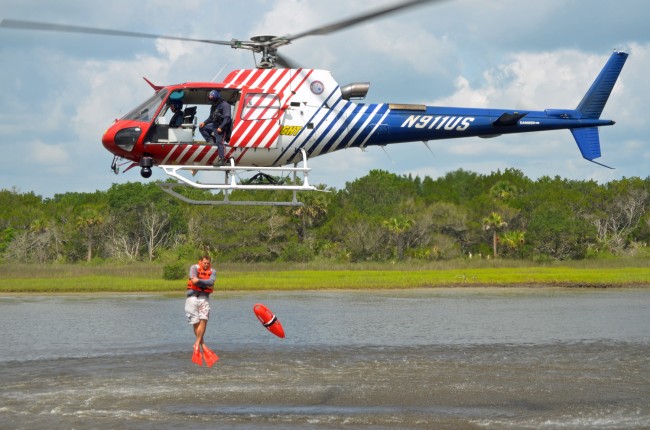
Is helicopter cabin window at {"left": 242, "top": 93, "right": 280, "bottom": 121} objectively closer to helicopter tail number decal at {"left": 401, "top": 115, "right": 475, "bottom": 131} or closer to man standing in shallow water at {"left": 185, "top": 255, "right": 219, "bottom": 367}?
helicopter tail number decal at {"left": 401, "top": 115, "right": 475, "bottom": 131}

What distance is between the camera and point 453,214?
8862cm

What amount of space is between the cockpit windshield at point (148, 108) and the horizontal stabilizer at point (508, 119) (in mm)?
8254

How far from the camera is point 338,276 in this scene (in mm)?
66750

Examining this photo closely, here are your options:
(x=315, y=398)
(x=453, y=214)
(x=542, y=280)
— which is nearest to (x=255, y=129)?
(x=315, y=398)

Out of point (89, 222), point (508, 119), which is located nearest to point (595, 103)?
point (508, 119)

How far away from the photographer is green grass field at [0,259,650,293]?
2360 inches

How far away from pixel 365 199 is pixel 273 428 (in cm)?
7864

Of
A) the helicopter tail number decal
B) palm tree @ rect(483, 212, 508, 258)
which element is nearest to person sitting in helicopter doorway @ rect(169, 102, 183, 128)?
the helicopter tail number decal

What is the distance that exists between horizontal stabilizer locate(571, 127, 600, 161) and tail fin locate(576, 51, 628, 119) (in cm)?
39

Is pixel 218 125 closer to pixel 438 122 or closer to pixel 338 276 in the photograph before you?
pixel 438 122

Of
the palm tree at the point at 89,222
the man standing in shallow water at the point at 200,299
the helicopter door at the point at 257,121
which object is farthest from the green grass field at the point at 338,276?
the man standing in shallow water at the point at 200,299

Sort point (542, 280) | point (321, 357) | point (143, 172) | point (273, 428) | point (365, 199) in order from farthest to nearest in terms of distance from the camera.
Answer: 1. point (365, 199)
2. point (542, 280)
3. point (321, 357)
4. point (143, 172)
5. point (273, 428)

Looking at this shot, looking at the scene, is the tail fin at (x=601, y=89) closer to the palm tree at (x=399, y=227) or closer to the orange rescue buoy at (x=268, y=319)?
the orange rescue buoy at (x=268, y=319)

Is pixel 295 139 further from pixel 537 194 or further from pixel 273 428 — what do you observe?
pixel 537 194
